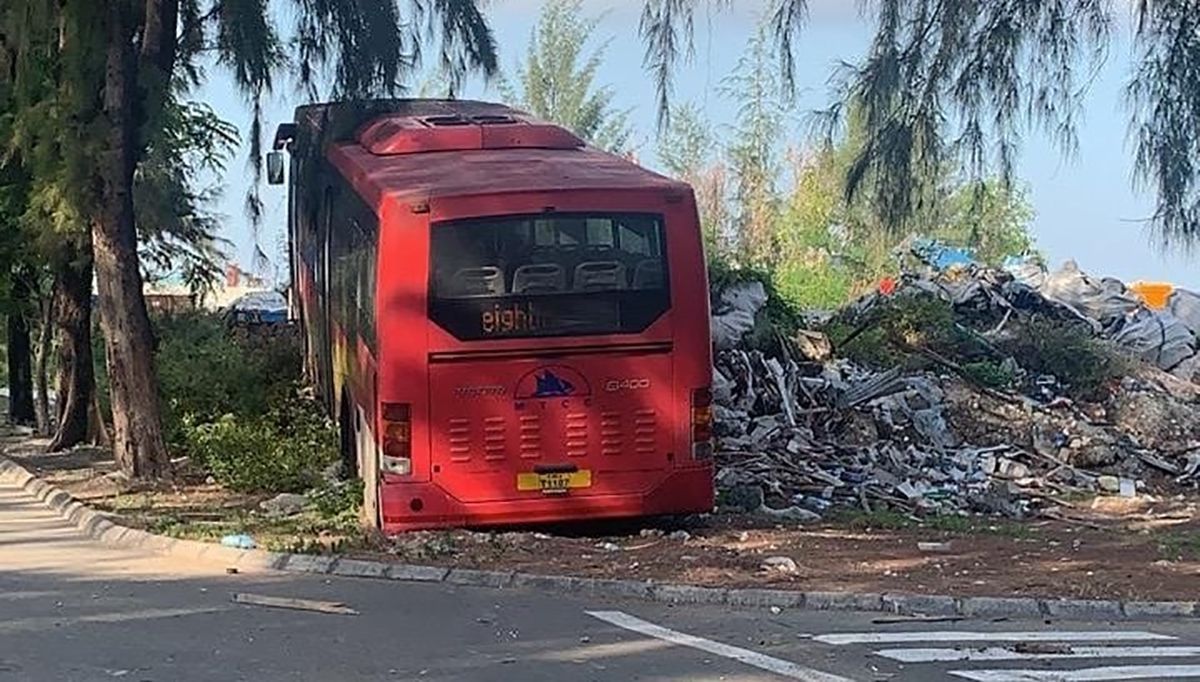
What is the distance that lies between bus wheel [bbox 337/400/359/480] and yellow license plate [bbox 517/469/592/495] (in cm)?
299

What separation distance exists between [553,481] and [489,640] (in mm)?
4024

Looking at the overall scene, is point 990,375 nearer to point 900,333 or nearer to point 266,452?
point 900,333

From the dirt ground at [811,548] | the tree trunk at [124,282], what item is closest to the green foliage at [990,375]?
the dirt ground at [811,548]

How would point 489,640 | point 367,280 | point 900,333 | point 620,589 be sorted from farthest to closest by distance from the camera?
point 900,333 < point 367,280 < point 620,589 < point 489,640

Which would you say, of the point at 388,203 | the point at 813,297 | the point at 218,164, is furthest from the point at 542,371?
the point at 813,297

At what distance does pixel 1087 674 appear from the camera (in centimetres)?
915

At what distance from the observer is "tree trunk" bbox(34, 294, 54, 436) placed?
88.1ft

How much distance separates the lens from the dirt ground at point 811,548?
12.1m

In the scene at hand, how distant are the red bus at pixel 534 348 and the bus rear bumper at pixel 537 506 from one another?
1 cm

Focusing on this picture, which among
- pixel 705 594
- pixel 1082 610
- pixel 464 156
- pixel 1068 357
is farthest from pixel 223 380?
pixel 1068 357

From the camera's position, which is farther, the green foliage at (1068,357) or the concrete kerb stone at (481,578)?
the green foliage at (1068,357)

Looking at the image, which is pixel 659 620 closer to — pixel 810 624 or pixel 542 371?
pixel 810 624

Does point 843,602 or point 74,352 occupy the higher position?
point 74,352

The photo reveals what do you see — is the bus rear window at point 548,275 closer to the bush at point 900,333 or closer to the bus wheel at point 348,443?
the bus wheel at point 348,443
